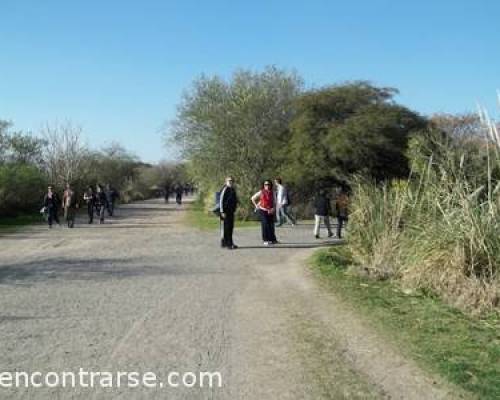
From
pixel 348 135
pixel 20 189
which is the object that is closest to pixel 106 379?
pixel 348 135

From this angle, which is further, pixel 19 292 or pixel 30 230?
pixel 30 230

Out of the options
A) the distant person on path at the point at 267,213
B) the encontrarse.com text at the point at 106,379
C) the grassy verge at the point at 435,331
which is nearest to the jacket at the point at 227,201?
the distant person on path at the point at 267,213

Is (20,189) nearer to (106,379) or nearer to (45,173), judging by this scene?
(45,173)

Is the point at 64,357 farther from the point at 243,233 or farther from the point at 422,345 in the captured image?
the point at 243,233

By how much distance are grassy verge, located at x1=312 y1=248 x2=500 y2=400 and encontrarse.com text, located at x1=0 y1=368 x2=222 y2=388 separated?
2.04 m

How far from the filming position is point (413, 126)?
84.2 feet

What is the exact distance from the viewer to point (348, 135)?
80.4 ft

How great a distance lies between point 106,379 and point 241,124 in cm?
2403

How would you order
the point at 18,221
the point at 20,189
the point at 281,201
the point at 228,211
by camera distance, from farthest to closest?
the point at 20,189 < the point at 18,221 < the point at 281,201 < the point at 228,211

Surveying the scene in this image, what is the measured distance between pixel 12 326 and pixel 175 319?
1854mm

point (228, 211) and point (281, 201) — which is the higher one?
point (281, 201)

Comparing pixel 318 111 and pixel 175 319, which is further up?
pixel 318 111

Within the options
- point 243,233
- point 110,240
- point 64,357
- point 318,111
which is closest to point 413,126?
point 318,111

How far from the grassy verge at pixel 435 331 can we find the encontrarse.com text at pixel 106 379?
2.04 meters
